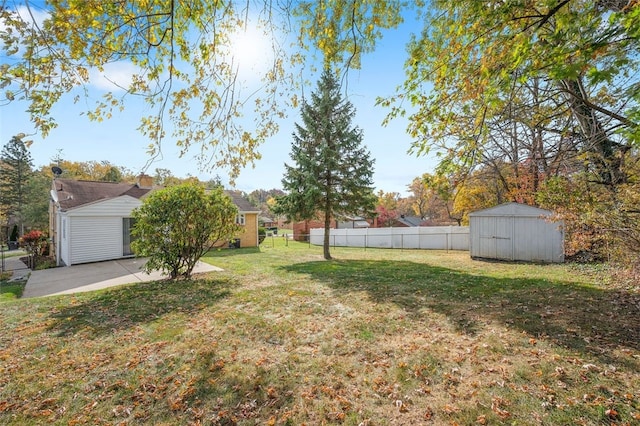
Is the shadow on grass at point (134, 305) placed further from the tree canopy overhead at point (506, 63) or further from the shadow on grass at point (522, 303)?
the tree canopy overhead at point (506, 63)

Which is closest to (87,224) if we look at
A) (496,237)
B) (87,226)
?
(87,226)

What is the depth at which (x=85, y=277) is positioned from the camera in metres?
9.06

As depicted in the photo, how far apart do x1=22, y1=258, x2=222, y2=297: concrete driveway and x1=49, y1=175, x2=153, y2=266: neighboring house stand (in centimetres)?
73

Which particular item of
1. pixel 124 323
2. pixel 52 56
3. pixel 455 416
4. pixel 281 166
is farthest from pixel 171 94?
A: pixel 281 166

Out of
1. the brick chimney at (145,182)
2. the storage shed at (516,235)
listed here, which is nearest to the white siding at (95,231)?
the brick chimney at (145,182)

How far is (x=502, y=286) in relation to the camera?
7.20 metres

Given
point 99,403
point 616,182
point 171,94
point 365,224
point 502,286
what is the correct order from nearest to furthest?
point 99,403, point 171,94, point 616,182, point 502,286, point 365,224

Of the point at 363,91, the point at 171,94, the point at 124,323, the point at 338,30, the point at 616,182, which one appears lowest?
the point at 124,323

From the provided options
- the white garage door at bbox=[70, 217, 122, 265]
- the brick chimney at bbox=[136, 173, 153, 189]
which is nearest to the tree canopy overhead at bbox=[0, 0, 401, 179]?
the white garage door at bbox=[70, 217, 122, 265]

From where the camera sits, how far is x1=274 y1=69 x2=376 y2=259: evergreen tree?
13641mm

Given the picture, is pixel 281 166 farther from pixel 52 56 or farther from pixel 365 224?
pixel 365 224

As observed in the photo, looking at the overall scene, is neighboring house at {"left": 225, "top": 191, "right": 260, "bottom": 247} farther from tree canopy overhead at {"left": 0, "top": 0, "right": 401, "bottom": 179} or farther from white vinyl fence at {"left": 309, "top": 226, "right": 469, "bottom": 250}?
tree canopy overhead at {"left": 0, "top": 0, "right": 401, "bottom": 179}

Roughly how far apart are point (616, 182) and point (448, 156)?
4.38 metres

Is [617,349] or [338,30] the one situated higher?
[338,30]
